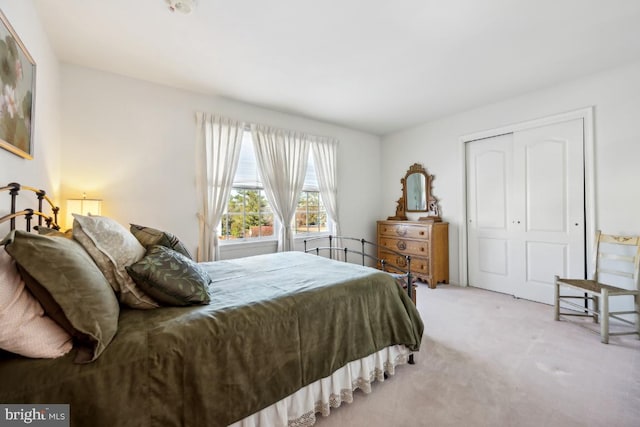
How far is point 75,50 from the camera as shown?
2447 millimetres

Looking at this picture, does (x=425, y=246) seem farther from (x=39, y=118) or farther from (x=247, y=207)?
(x=39, y=118)

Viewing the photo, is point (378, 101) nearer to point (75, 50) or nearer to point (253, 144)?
point (253, 144)

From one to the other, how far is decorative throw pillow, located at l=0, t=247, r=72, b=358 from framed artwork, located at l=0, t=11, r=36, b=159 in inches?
40.0

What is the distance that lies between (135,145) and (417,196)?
4.21m

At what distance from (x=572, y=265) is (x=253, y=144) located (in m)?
4.32

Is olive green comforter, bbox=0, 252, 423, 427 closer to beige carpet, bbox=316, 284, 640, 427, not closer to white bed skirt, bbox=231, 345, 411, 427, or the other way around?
white bed skirt, bbox=231, 345, 411, 427

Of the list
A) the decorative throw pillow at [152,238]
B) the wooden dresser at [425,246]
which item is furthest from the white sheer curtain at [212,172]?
the wooden dresser at [425,246]

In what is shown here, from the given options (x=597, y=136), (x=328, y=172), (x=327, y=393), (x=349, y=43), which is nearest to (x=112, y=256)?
(x=327, y=393)

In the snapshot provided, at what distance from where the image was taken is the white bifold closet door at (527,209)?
3172 millimetres

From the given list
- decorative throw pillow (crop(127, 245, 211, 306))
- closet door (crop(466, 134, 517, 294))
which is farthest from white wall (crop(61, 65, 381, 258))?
closet door (crop(466, 134, 517, 294))

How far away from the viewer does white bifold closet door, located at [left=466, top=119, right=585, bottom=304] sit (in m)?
3.17

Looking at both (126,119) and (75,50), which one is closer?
(75,50)

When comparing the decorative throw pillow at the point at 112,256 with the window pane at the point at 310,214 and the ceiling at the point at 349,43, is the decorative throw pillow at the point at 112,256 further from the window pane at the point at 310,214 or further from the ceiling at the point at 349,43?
the window pane at the point at 310,214

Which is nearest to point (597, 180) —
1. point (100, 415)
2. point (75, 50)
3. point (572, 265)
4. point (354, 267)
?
point (572, 265)
